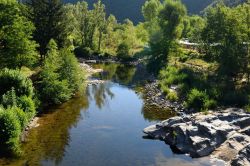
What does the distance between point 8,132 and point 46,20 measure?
129 ft

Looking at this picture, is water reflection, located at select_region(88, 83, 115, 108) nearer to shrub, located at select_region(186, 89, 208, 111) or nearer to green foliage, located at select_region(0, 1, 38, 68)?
green foliage, located at select_region(0, 1, 38, 68)

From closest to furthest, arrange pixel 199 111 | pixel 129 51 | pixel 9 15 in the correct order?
pixel 199 111 < pixel 9 15 < pixel 129 51

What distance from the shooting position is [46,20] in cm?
7200

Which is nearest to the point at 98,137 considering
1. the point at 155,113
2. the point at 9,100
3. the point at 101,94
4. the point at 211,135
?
the point at 9,100

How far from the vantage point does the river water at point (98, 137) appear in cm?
3581

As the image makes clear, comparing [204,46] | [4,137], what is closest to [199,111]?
[4,137]

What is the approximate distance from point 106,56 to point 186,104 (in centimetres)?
6722

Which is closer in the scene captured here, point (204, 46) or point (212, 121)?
point (212, 121)

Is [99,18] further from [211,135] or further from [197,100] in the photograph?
[211,135]

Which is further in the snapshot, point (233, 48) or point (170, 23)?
point (170, 23)

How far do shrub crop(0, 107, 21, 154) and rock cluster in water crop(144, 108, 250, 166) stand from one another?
14884mm

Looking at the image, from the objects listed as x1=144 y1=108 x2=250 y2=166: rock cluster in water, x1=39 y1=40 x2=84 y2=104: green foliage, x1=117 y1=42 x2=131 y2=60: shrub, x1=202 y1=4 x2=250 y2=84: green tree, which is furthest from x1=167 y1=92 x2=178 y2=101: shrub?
x1=117 y1=42 x2=131 y2=60: shrub

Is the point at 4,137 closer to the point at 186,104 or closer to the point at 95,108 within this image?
the point at 95,108

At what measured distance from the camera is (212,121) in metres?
42.3
